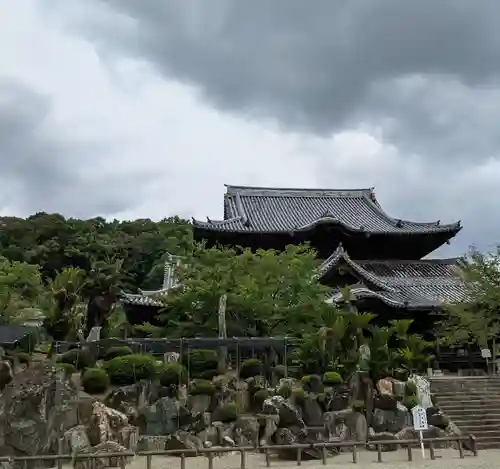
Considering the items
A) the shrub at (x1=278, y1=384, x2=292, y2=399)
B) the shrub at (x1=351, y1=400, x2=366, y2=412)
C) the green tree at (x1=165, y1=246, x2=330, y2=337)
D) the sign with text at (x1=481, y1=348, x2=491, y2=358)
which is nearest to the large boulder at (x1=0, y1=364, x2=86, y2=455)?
the shrub at (x1=278, y1=384, x2=292, y2=399)

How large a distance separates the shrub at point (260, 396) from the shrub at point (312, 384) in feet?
4.29

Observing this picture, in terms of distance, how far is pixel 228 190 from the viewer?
38.2 meters

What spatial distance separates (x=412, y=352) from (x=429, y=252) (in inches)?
565

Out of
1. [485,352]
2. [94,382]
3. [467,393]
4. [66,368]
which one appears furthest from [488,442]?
[66,368]

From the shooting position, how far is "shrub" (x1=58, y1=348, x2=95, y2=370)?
17706 millimetres

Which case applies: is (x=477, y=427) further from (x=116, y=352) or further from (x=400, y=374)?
(x=116, y=352)

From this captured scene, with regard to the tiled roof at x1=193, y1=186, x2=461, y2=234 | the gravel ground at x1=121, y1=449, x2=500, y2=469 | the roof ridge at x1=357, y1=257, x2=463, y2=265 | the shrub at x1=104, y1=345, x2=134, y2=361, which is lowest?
the gravel ground at x1=121, y1=449, x2=500, y2=469

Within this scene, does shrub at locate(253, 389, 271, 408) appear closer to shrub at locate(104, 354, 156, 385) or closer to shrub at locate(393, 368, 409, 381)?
shrub at locate(104, 354, 156, 385)

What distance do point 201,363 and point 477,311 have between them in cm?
1251

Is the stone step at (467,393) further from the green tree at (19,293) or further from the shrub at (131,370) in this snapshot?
the green tree at (19,293)

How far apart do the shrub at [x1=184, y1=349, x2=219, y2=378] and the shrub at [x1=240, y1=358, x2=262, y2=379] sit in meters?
0.95

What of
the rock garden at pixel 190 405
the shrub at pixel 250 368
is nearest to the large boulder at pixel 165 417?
the rock garden at pixel 190 405

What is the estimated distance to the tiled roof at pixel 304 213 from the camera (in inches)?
1206

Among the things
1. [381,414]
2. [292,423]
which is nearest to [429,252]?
[381,414]
